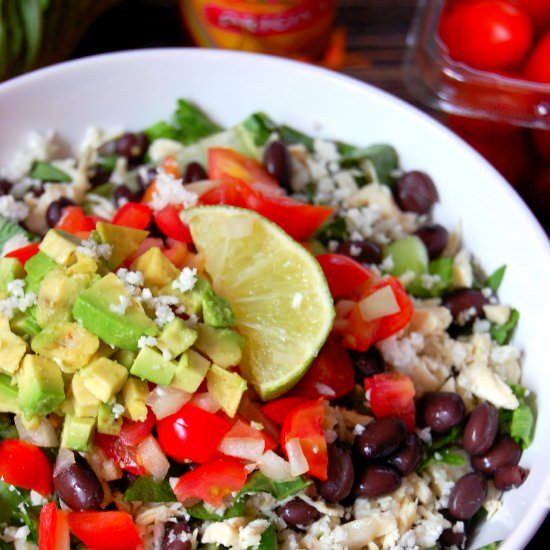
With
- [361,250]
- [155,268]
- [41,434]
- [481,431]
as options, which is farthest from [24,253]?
[481,431]

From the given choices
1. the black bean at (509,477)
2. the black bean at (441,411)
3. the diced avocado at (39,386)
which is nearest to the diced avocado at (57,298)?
the diced avocado at (39,386)

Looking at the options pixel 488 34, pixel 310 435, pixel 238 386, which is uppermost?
pixel 488 34

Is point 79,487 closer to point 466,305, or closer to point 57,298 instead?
point 57,298

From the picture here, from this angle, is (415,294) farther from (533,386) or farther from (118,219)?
(118,219)

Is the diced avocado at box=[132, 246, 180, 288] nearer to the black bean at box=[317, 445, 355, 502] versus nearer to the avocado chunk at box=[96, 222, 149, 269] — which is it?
the avocado chunk at box=[96, 222, 149, 269]

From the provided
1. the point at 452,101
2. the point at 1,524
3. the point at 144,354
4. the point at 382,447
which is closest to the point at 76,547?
the point at 1,524

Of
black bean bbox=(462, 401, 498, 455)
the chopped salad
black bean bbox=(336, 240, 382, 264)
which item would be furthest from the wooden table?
black bean bbox=(462, 401, 498, 455)
